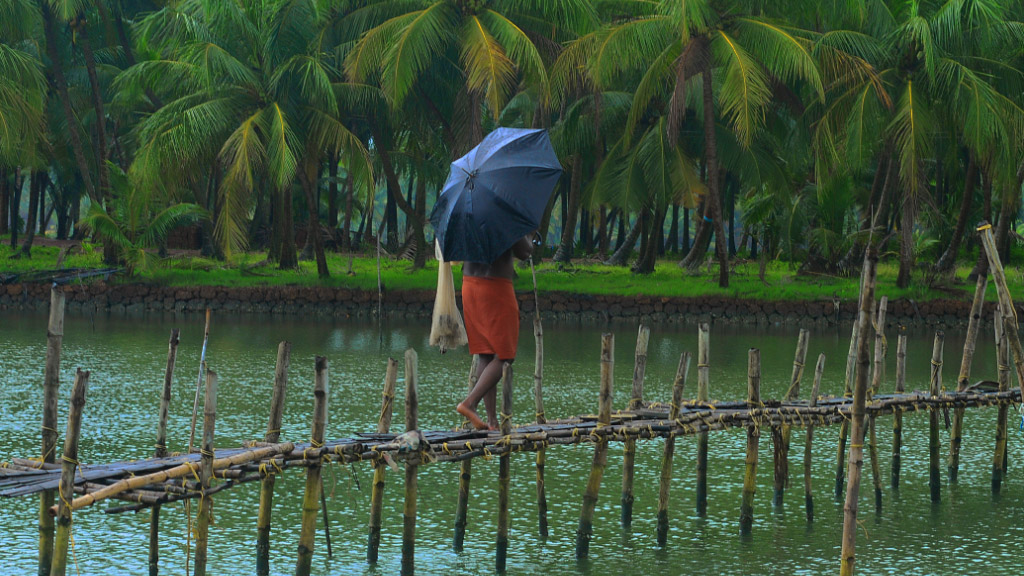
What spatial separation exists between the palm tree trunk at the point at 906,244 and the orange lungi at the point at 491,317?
1818 cm

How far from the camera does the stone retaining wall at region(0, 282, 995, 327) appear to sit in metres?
28.8

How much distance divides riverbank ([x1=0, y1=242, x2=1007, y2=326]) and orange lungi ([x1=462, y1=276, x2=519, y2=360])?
19.7 meters

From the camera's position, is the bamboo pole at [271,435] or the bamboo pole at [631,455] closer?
the bamboo pole at [271,435]

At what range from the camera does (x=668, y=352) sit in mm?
22875

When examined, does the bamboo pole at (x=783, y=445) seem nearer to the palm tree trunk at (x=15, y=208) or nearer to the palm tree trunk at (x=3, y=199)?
the palm tree trunk at (x=15, y=208)

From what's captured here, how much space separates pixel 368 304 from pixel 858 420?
2297 cm

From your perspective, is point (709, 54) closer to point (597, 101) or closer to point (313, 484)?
point (597, 101)

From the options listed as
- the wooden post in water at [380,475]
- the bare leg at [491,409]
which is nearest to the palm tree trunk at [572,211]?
the bare leg at [491,409]

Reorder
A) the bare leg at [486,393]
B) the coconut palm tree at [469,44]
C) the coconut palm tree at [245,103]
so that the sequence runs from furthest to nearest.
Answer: the coconut palm tree at [245,103]
the coconut palm tree at [469,44]
the bare leg at [486,393]

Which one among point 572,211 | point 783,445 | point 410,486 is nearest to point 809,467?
point 783,445

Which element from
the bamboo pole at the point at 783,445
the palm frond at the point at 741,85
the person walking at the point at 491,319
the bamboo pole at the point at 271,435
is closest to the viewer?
the bamboo pole at the point at 271,435

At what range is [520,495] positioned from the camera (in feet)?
36.8

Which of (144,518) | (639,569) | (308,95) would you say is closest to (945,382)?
(639,569)

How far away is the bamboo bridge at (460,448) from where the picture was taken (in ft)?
22.9
